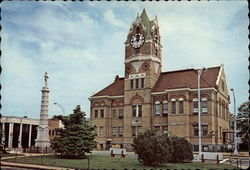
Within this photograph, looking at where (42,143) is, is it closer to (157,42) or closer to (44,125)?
(44,125)

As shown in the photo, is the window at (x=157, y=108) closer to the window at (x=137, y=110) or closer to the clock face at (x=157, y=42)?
the window at (x=137, y=110)

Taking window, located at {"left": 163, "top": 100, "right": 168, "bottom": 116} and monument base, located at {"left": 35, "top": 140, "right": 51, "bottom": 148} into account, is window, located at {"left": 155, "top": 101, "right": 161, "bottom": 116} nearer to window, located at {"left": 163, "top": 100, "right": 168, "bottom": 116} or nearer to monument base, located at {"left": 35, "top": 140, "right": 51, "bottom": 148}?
window, located at {"left": 163, "top": 100, "right": 168, "bottom": 116}

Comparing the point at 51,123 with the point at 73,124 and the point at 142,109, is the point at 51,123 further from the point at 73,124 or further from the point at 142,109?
the point at 73,124

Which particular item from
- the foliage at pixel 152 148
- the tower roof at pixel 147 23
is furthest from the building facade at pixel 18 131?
the foliage at pixel 152 148

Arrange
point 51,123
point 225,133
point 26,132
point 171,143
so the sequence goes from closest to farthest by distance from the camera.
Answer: point 171,143 → point 225,133 → point 26,132 → point 51,123

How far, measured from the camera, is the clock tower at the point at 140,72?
5353 centimetres

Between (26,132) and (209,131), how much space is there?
4213 cm

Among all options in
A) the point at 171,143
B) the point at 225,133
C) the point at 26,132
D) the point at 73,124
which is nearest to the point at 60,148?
the point at 73,124

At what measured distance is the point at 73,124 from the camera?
31.5 metres

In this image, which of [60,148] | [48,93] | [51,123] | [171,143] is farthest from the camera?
[51,123]

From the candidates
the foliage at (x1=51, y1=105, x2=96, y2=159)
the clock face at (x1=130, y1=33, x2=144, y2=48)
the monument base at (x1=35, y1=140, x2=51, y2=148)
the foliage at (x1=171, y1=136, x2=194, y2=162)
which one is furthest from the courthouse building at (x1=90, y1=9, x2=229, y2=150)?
the foliage at (x1=51, y1=105, x2=96, y2=159)

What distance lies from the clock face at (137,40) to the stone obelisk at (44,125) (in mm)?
19618

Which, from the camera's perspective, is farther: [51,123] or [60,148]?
[51,123]

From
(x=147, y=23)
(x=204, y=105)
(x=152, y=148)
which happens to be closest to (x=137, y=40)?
(x=147, y=23)
